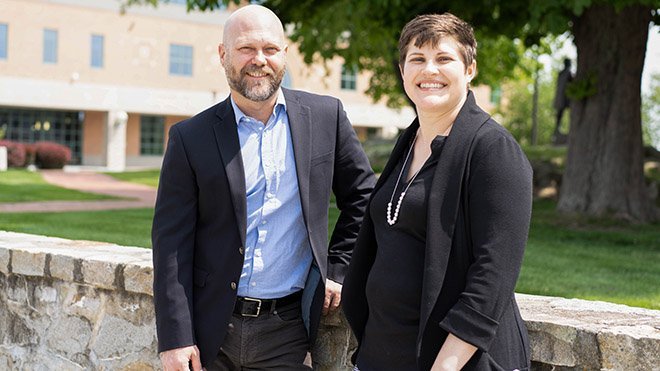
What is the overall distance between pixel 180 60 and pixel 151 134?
376 centimetres

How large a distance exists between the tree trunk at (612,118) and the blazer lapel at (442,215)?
34.0 feet

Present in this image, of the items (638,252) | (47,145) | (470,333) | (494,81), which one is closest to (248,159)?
(470,333)

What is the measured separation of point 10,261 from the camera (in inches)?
210

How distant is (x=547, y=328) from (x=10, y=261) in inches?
139

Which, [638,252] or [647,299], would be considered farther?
[638,252]

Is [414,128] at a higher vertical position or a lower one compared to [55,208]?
higher

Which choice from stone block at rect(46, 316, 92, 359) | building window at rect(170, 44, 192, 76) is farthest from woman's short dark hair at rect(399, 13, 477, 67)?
building window at rect(170, 44, 192, 76)

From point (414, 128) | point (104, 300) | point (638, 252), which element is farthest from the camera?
point (638, 252)

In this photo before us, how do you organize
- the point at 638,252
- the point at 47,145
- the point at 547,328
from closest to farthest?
1. the point at 547,328
2. the point at 638,252
3. the point at 47,145

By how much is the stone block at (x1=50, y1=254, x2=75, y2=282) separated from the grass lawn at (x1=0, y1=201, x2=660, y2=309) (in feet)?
11.1

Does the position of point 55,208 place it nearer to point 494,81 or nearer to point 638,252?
point 638,252

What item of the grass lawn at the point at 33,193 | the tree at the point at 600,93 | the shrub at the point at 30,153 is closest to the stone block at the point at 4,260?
the tree at the point at 600,93

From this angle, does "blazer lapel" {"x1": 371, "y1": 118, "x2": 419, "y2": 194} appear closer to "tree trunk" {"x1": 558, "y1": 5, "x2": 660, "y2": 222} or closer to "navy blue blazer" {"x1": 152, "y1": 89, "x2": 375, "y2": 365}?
"navy blue blazer" {"x1": 152, "y1": 89, "x2": 375, "y2": 365}

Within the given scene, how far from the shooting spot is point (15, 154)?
30375mm
